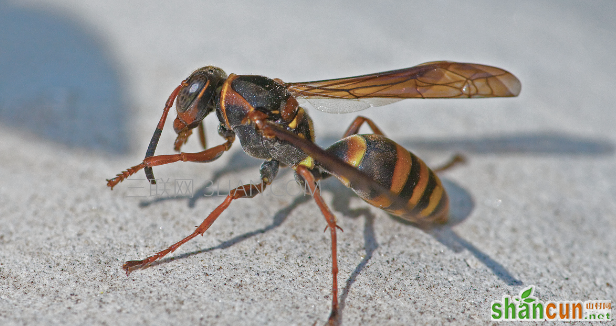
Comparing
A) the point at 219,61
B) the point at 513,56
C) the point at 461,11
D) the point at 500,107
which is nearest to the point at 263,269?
the point at 219,61

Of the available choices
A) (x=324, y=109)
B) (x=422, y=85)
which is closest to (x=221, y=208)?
(x=324, y=109)

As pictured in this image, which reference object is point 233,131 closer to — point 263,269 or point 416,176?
point 263,269

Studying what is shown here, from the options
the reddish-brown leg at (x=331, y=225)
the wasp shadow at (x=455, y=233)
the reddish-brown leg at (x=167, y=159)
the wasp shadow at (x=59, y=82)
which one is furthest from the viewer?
the wasp shadow at (x=59, y=82)

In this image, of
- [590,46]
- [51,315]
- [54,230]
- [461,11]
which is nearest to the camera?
[51,315]

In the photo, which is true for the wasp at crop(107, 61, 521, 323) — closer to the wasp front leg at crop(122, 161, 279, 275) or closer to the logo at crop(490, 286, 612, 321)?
the wasp front leg at crop(122, 161, 279, 275)

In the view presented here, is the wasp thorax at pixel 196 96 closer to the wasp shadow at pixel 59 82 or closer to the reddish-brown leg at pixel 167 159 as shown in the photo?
the reddish-brown leg at pixel 167 159

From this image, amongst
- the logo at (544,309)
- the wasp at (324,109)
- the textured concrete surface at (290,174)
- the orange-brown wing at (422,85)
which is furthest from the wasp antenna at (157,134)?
the logo at (544,309)

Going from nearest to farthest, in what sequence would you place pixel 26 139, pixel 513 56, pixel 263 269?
pixel 263 269 → pixel 26 139 → pixel 513 56
